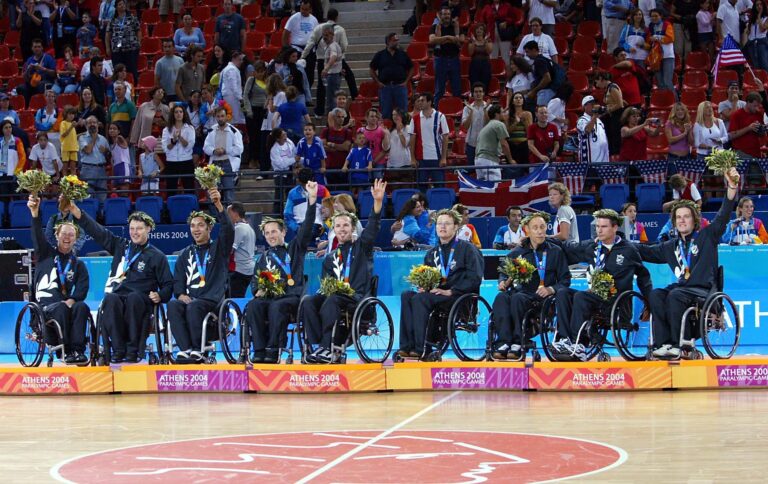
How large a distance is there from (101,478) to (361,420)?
8.90 ft

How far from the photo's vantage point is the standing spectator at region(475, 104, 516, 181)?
1756 centimetres

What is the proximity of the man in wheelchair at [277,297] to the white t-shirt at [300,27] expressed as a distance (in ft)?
27.5

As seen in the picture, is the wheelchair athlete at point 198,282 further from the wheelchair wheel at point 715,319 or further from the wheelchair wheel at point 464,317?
the wheelchair wheel at point 715,319

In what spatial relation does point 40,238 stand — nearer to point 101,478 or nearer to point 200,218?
point 200,218

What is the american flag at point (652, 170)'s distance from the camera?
16891 mm

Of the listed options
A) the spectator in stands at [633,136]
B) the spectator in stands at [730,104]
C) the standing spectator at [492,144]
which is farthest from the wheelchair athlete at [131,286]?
the spectator in stands at [730,104]

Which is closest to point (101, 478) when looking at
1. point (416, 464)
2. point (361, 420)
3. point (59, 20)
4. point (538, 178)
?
point (416, 464)

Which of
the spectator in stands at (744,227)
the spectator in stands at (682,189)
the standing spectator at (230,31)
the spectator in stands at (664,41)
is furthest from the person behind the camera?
the standing spectator at (230,31)

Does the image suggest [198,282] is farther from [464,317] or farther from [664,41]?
[664,41]

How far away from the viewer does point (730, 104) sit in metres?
17.9

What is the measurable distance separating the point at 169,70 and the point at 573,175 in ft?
23.0

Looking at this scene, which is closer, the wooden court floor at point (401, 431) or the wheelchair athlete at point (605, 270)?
the wooden court floor at point (401, 431)

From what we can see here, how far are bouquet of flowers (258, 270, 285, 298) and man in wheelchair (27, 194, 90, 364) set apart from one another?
5.61 feet

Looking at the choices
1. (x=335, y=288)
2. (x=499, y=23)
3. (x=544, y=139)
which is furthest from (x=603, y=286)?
(x=499, y=23)
